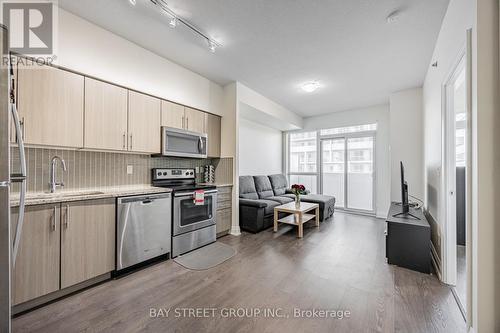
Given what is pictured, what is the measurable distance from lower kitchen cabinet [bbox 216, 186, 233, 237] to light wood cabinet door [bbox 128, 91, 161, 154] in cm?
129

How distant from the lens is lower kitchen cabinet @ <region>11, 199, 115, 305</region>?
1644 millimetres

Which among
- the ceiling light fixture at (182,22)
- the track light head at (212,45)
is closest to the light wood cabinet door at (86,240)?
the ceiling light fixture at (182,22)

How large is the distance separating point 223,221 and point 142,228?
146 centimetres

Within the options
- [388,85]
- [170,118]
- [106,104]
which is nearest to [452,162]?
[388,85]

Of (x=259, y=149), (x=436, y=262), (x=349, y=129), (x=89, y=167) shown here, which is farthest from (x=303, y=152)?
(x=89, y=167)

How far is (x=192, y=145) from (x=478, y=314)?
3.37 metres

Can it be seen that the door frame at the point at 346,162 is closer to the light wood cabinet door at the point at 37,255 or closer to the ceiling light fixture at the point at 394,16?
the ceiling light fixture at the point at 394,16

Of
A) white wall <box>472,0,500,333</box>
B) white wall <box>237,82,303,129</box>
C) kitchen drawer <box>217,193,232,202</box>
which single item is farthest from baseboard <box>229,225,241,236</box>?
white wall <box>472,0,500,333</box>

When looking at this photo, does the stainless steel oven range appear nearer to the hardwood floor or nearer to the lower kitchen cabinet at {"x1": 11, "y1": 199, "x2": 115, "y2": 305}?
the hardwood floor

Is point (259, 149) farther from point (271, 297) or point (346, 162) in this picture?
point (271, 297)

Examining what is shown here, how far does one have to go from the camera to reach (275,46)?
8.79ft

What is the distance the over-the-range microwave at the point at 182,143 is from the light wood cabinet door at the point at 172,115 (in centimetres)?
11

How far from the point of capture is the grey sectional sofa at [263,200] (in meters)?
3.83

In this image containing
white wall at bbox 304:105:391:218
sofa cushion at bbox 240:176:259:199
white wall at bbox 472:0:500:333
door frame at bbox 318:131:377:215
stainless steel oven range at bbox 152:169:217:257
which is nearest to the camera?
white wall at bbox 472:0:500:333
